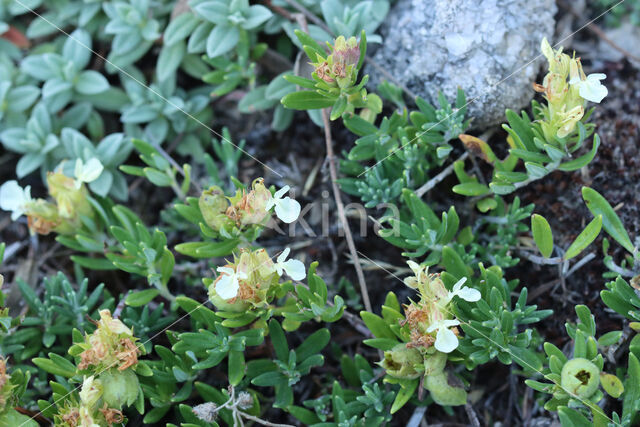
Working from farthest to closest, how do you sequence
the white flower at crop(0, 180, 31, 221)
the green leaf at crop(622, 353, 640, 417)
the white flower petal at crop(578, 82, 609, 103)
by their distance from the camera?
the white flower at crop(0, 180, 31, 221)
the white flower petal at crop(578, 82, 609, 103)
the green leaf at crop(622, 353, 640, 417)

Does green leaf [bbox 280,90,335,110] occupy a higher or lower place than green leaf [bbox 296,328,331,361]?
higher

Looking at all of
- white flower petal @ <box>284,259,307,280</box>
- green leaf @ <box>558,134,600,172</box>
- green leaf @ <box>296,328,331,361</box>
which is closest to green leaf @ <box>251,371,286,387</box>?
green leaf @ <box>296,328,331,361</box>

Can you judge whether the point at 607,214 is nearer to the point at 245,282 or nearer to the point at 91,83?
the point at 245,282

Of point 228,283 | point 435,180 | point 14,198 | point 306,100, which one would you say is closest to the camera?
point 228,283

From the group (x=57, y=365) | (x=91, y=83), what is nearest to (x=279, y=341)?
(x=57, y=365)

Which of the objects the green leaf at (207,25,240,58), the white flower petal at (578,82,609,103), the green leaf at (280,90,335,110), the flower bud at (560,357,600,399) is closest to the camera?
the flower bud at (560,357,600,399)

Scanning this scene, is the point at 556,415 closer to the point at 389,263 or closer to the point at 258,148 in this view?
the point at 389,263

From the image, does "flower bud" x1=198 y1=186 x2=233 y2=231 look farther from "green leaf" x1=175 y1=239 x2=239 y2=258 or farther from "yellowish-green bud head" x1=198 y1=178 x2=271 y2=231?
"green leaf" x1=175 y1=239 x2=239 y2=258

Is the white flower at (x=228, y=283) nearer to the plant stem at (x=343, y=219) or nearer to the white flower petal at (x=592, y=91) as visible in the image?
the plant stem at (x=343, y=219)
